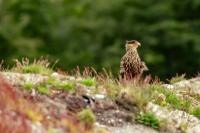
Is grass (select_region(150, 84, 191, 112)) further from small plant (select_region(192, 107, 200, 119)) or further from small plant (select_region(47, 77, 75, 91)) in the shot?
small plant (select_region(47, 77, 75, 91))

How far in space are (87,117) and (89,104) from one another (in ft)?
3.46

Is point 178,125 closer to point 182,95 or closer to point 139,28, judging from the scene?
point 182,95

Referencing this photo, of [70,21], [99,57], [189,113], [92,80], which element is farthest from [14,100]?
[70,21]

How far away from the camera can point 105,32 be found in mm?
61156

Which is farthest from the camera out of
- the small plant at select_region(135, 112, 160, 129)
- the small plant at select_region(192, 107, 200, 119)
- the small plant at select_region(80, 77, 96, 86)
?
the small plant at select_region(192, 107, 200, 119)

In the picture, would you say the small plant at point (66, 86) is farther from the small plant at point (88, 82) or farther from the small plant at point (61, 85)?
the small plant at point (88, 82)

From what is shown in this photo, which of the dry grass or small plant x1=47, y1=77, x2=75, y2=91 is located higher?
the dry grass

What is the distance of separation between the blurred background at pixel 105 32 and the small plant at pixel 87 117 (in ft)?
126

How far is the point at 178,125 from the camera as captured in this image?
14.7m

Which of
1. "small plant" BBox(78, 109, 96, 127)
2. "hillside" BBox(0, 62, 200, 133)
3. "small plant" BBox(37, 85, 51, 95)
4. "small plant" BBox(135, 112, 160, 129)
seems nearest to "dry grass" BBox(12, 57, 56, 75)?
"hillside" BBox(0, 62, 200, 133)

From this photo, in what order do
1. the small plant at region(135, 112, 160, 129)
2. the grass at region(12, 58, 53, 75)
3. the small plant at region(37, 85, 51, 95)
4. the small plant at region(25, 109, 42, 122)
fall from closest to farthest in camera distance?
the small plant at region(25, 109, 42, 122), the small plant at region(37, 85, 51, 95), the small plant at region(135, 112, 160, 129), the grass at region(12, 58, 53, 75)

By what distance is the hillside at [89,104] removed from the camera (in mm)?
13078

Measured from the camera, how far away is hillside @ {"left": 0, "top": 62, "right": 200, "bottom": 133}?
1308 centimetres

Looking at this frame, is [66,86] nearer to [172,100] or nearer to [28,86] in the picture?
[28,86]
